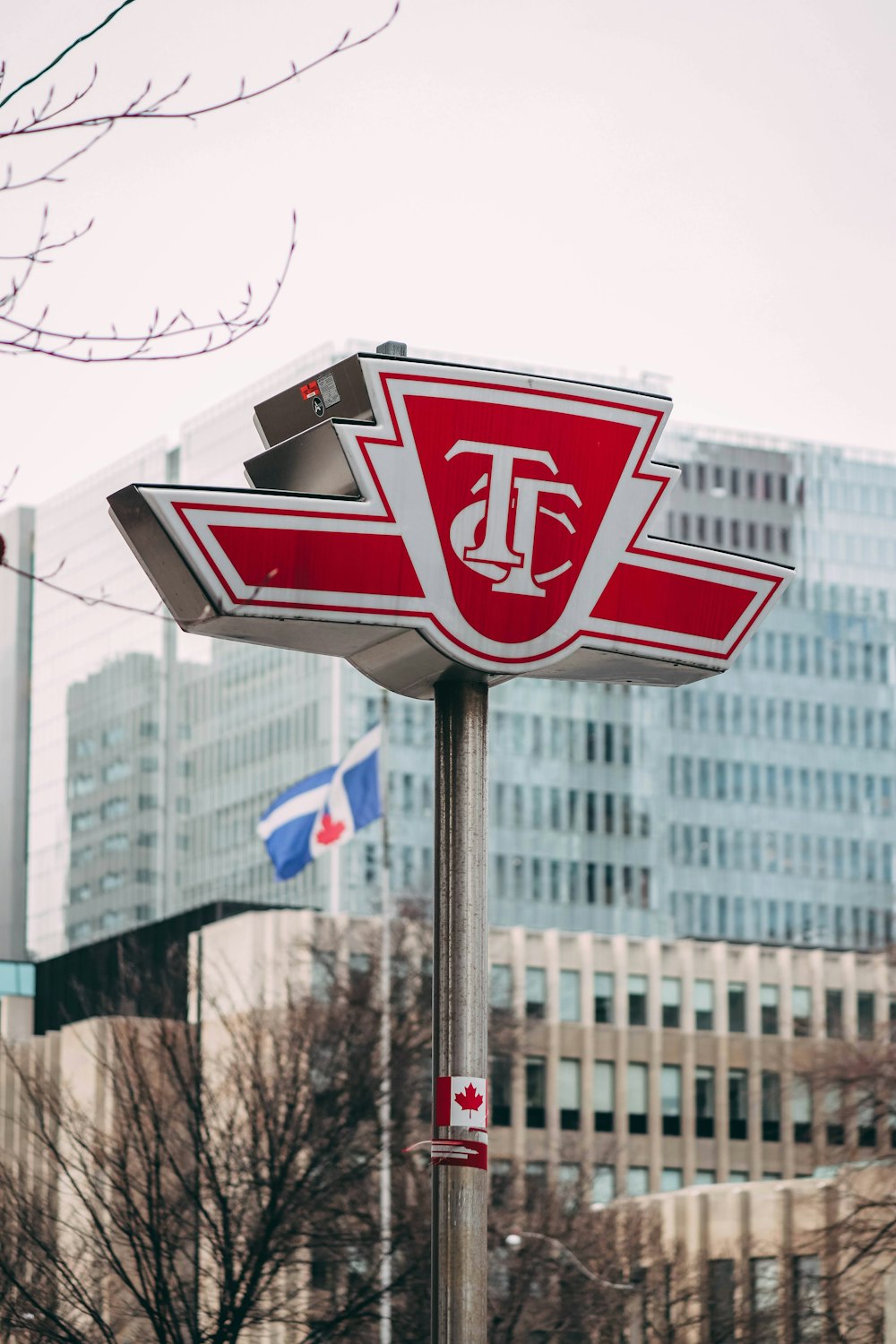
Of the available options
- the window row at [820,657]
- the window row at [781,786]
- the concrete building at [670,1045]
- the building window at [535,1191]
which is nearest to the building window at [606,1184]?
the concrete building at [670,1045]

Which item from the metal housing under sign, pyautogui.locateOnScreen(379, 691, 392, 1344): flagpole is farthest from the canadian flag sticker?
pyautogui.locateOnScreen(379, 691, 392, 1344): flagpole

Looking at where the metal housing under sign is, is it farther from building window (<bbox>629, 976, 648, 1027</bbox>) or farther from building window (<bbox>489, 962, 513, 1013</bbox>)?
building window (<bbox>629, 976, 648, 1027</bbox>)

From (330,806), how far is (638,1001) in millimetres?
48053

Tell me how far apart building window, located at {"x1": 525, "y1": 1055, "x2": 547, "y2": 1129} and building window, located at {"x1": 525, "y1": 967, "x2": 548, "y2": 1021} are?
1748mm

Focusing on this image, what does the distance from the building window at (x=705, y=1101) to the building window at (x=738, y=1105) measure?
2.05 ft

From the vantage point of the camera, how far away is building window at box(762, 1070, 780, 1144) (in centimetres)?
9188

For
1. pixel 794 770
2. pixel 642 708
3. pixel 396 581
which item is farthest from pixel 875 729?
pixel 396 581

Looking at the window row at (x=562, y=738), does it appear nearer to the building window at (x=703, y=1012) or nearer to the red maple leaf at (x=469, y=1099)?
the building window at (x=703, y=1012)

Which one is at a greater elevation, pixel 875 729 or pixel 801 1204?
pixel 875 729

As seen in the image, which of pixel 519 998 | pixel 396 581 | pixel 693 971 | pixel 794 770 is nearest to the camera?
pixel 396 581

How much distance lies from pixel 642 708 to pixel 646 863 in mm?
8658

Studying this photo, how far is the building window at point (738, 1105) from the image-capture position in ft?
304

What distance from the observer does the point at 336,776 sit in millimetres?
47250

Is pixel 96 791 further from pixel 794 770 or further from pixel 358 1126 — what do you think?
pixel 358 1126
